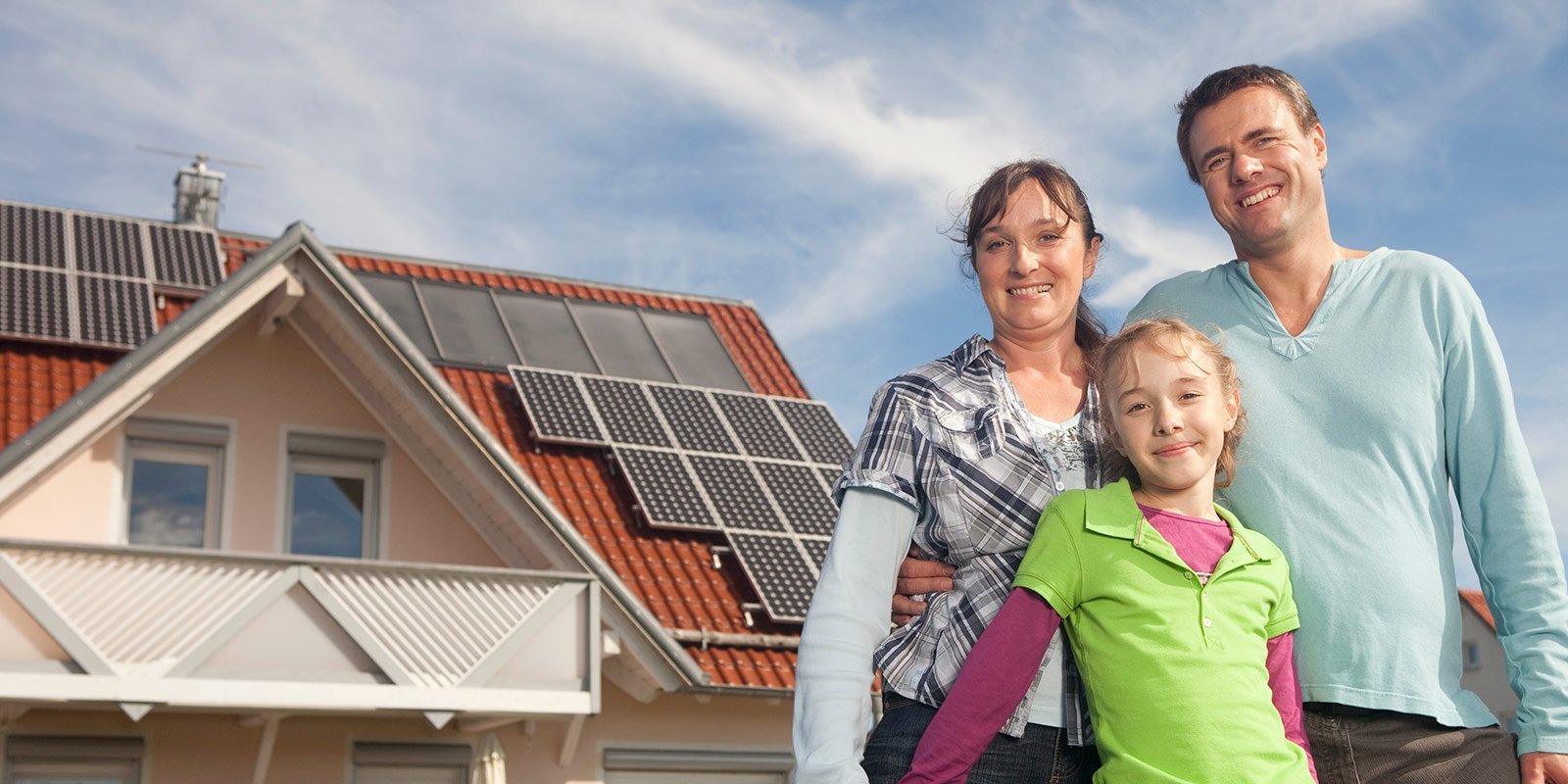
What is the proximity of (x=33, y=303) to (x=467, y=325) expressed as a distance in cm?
452

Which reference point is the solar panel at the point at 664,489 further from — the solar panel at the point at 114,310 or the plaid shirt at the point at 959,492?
the plaid shirt at the point at 959,492

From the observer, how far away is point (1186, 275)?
3.64m

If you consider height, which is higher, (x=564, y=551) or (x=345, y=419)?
(x=345, y=419)

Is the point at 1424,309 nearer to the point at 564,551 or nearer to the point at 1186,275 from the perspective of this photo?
the point at 1186,275

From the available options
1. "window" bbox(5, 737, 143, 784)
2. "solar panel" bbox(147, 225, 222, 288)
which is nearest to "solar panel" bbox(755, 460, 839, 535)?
"solar panel" bbox(147, 225, 222, 288)

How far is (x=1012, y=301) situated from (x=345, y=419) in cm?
1225

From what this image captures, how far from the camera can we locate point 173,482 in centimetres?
1422

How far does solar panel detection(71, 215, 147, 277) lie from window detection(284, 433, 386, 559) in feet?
8.08

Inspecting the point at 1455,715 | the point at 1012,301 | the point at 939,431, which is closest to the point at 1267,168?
the point at 1012,301

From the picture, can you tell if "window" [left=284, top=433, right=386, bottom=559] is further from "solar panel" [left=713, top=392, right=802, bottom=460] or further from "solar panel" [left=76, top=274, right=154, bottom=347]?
"solar panel" [left=713, top=392, right=802, bottom=460]

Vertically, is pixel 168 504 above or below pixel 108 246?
below

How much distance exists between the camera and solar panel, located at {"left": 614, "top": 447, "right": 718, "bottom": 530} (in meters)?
14.9

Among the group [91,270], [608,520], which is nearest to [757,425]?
[608,520]

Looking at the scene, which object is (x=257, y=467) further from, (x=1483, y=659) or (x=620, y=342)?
Answer: (x=1483, y=659)
